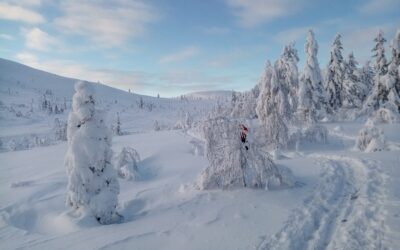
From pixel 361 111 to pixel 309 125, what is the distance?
1412cm

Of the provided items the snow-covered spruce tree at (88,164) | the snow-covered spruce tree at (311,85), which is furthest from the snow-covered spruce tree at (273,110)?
the snow-covered spruce tree at (88,164)

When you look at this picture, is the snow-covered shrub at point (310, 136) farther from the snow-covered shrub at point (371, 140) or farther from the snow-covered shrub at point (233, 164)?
Result: the snow-covered shrub at point (233, 164)

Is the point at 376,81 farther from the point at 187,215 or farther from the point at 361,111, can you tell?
the point at 187,215

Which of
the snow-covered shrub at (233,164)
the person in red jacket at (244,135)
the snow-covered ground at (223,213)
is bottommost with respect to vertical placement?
the snow-covered ground at (223,213)

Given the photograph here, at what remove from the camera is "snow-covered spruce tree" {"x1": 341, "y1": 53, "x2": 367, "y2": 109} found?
42.3 metres

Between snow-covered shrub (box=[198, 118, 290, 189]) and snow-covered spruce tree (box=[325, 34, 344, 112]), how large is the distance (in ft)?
103

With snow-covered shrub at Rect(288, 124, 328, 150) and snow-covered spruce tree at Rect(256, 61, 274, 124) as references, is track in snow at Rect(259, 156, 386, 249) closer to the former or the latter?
snow-covered shrub at Rect(288, 124, 328, 150)

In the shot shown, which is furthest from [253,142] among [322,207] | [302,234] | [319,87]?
[319,87]

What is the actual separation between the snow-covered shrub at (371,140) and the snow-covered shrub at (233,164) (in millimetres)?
11308

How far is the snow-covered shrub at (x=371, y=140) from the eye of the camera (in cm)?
2111

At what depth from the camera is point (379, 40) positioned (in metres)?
37.8

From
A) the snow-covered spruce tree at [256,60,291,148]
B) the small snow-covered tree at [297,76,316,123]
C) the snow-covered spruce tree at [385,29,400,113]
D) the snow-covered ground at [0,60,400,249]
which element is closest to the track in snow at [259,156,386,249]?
the snow-covered ground at [0,60,400,249]

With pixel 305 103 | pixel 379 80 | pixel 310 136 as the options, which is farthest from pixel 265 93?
pixel 379 80

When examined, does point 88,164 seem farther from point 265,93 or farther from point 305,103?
point 305,103
